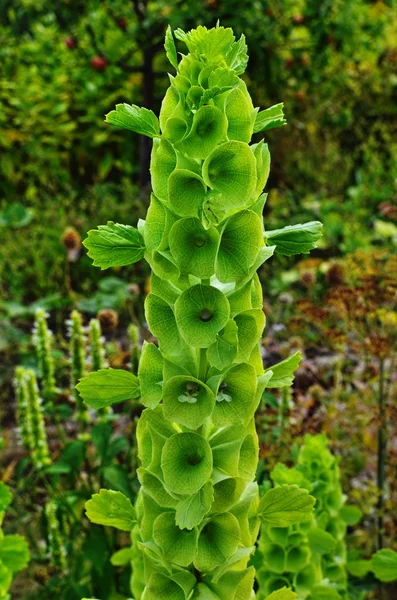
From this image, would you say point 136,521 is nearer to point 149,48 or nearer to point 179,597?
point 179,597

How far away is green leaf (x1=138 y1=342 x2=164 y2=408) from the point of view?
983 millimetres

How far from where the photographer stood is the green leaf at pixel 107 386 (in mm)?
1027

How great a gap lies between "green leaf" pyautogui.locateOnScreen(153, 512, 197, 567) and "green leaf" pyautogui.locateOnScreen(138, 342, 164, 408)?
154mm

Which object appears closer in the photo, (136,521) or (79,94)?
(136,521)

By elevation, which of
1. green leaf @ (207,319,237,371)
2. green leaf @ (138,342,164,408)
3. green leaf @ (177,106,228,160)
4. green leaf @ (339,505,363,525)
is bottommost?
green leaf @ (339,505,363,525)

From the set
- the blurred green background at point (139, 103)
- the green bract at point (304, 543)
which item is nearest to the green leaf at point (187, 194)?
the green bract at point (304, 543)

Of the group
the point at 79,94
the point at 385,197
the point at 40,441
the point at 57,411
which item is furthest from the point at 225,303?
the point at 79,94

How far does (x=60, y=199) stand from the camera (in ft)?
16.3

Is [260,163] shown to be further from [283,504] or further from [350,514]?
[350,514]

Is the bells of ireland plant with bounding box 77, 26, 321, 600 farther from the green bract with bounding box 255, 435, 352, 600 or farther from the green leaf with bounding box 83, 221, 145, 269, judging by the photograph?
the green bract with bounding box 255, 435, 352, 600

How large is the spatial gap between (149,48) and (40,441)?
359cm

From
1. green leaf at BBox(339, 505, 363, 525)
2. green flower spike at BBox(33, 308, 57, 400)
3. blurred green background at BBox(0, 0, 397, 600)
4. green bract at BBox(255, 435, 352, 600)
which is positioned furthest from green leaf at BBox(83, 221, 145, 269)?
blurred green background at BBox(0, 0, 397, 600)

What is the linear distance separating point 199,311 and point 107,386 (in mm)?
186

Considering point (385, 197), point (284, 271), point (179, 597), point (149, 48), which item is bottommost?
point (284, 271)
